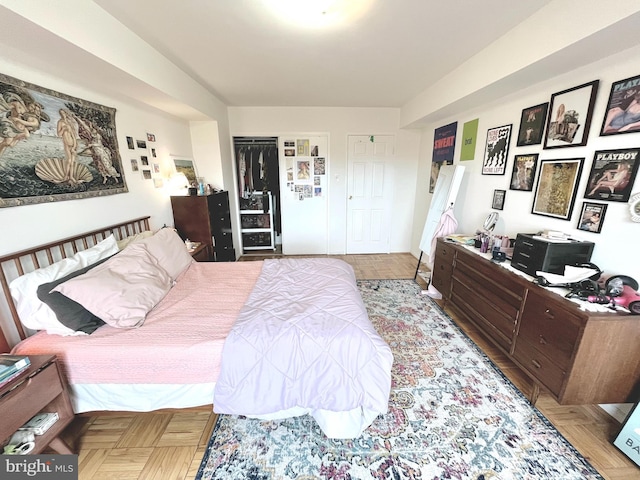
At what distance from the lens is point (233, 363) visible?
A: 1330 millimetres

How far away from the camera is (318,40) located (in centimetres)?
196

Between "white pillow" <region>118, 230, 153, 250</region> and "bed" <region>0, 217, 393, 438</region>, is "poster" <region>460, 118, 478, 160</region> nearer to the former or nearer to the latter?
"bed" <region>0, 217, 393, 438</region>

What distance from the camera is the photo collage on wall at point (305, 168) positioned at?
13.7 feet

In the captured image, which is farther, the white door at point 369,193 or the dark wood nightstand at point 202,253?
the white door at point 369,193

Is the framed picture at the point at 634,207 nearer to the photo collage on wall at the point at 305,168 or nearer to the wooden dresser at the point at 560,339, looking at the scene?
the wooden dresser at the point at 560,339

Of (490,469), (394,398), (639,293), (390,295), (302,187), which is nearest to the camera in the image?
(490,469)

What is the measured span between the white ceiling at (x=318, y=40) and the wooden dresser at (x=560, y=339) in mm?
1749

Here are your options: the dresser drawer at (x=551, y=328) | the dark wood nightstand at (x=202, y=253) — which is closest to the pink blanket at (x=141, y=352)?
the dark wood nightstand at (x=202, y=253)

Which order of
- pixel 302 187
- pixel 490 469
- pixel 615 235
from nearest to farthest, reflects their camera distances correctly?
pixel 490 469 < pixel 615 235 < pixel 302 187

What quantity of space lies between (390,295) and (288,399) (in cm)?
200

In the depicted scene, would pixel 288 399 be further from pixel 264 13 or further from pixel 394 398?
pixel 264 13

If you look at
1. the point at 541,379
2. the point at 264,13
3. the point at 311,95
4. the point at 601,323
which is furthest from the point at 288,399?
the point at 311,95

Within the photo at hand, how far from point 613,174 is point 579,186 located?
21 cm

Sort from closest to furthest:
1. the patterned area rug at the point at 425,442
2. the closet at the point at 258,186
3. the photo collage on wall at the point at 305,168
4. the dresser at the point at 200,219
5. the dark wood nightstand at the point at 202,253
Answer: the patterned area rug at the point at 425,442 → the dark wood nightstand at the point at 202,253 → the dresser at the point at 200,219 → the photo collage on wall at the point at 305,168 → the closet at the point at 258,186
